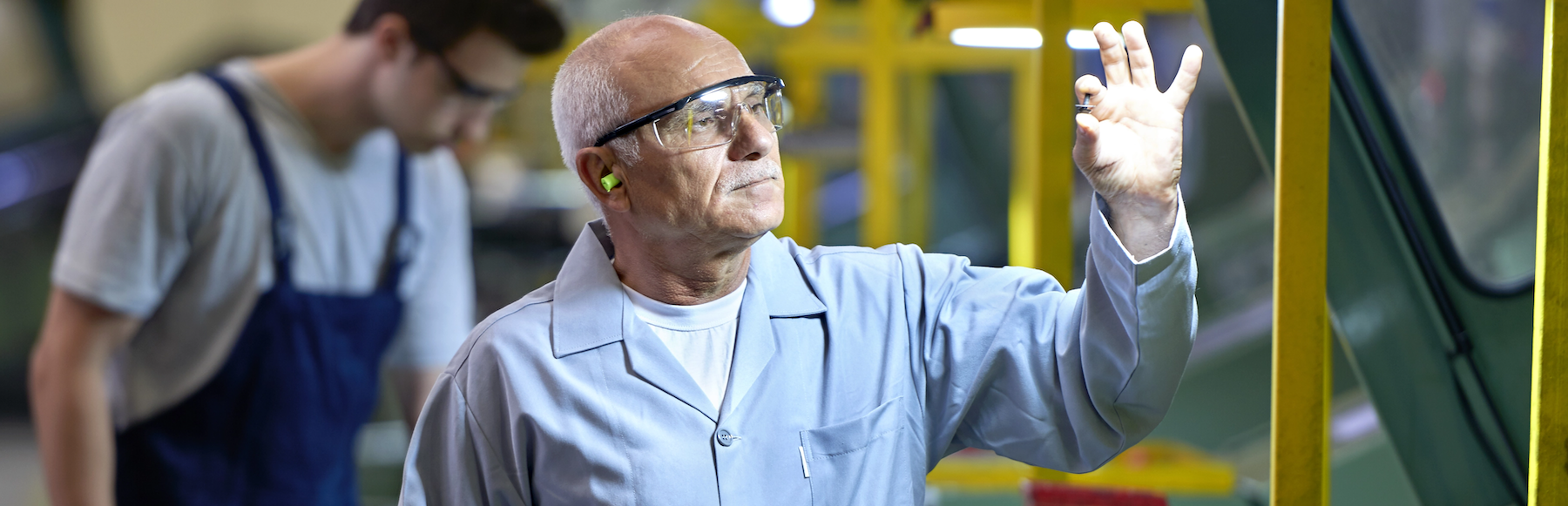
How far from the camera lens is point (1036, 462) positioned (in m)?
1.56

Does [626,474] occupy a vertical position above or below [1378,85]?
below

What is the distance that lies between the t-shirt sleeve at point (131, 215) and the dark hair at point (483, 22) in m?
0.60

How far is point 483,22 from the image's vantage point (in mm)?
2707

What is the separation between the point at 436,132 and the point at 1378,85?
2.25 metres

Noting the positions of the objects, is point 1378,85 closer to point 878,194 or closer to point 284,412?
point 878,194

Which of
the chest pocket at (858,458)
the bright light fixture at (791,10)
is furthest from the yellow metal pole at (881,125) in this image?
the chest pocket at (858,458)

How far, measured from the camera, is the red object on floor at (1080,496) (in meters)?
2.39

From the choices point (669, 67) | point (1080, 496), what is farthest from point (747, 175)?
point (1080, 496)

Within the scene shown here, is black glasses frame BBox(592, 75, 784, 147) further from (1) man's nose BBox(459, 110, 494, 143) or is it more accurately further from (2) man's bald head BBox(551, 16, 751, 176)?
(1) man's nose BBox(459, 110, 494, 143)

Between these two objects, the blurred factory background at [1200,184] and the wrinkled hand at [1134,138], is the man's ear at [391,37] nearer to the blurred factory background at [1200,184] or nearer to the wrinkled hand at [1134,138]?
the blurred factory background at [1200,184]

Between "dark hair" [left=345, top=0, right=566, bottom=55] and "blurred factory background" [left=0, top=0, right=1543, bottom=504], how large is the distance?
1.15 m

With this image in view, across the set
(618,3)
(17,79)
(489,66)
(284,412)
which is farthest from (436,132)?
(17,79)

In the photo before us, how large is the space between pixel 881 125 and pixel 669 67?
2.55 meters

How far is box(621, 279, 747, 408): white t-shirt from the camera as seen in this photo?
1.55 m
